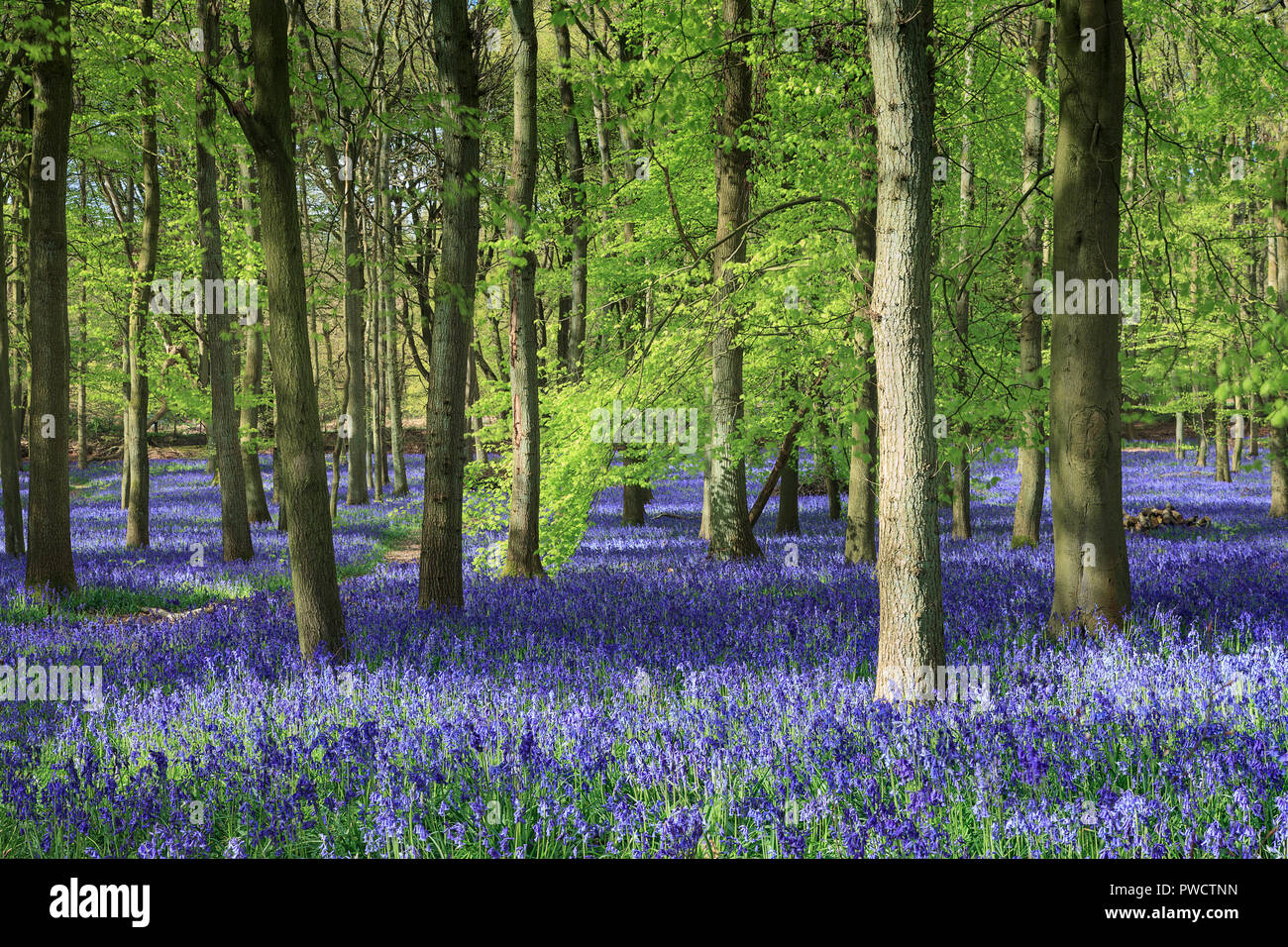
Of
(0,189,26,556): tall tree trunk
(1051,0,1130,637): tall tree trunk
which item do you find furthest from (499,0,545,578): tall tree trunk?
(0,189,26,556): tall tree trunk

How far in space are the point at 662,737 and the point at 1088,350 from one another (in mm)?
4029

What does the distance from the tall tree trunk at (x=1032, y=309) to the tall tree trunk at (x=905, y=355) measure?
553 cm

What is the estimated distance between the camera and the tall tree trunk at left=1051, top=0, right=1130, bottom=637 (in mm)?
5531

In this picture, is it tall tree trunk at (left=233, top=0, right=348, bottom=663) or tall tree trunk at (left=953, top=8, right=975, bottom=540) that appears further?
tall tree trunk at (left=953, top=8, right=975, bottom=540)

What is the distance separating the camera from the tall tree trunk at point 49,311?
8.56m

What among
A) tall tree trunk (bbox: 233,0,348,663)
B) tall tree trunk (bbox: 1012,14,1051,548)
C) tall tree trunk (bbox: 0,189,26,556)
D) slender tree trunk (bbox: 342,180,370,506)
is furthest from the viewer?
slender tree trunk (bbox: 342,180,370,506)

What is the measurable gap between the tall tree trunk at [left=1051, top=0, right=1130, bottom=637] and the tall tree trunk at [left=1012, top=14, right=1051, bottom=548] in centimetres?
331

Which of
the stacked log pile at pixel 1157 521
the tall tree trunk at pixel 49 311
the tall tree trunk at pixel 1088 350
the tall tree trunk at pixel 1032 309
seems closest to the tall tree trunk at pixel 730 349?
the tall tree trunk at pixel 1032 309

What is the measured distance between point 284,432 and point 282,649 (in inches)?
63.0

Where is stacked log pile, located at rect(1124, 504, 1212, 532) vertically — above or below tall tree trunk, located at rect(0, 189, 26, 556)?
below

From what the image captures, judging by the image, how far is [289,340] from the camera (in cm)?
523

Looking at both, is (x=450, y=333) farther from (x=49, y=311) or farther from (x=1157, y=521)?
(x=1157, y=521)

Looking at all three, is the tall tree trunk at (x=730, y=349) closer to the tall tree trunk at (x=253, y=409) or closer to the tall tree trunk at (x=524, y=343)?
the tall tree trunk at (x=524, y=343)

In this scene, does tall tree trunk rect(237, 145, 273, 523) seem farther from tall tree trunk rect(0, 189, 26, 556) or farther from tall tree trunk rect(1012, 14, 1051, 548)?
tall tree trunk rect(1012, 14, 1051, 548)
